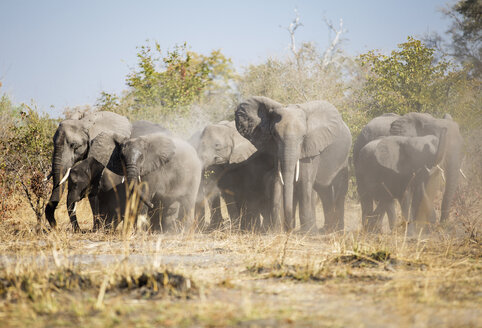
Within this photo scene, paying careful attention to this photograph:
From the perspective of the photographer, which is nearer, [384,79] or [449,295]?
[449,295]

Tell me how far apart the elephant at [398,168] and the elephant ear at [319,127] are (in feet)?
3.57

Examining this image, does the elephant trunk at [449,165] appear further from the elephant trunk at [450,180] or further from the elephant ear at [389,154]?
the elephant ear at [389,154]

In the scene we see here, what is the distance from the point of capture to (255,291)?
16.0 feet

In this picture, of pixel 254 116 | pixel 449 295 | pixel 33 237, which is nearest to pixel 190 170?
pixel 254 116

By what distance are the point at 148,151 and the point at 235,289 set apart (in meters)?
5.79

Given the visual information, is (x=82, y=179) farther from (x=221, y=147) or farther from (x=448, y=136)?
(x=448, y=136)

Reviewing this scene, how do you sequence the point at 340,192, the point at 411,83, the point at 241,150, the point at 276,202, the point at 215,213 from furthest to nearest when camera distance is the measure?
the point at 411,83, the point at 340,192, the point at 215,213, the point at 241,150, the point at 276,202

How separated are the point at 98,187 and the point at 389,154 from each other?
19.7 feet

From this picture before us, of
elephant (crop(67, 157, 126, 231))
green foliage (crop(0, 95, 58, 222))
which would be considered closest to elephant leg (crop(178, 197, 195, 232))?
elephant (crop(67, 157, 126, 231))

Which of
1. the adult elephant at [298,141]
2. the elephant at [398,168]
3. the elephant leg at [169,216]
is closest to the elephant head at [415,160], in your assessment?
the elephant at [398,168]

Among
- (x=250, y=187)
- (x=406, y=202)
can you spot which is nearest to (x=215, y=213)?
(x=250, y=187)

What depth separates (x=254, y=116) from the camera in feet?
37.6

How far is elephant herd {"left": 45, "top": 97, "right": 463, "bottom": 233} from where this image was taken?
1045cm

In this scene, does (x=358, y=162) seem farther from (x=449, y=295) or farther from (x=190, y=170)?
(x=449, y=295)
